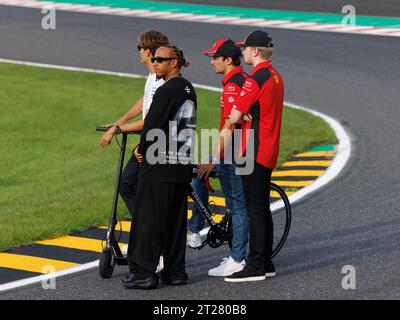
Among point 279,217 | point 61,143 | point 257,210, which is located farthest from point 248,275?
point 61,143

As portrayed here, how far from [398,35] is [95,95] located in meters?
8.54

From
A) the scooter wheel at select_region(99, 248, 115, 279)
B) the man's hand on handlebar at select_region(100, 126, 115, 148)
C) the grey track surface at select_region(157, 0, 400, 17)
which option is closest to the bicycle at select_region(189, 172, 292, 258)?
the man's hand on handlebar at select_region(100, 126, 115, 148)

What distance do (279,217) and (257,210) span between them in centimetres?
205

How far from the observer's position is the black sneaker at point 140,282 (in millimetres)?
10000

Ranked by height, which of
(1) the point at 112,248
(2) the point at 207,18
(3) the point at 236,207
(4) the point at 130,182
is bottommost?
(1) the point at 112,248

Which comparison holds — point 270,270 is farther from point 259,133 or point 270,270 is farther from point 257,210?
point 259,133

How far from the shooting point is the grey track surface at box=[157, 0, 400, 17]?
98.4ft

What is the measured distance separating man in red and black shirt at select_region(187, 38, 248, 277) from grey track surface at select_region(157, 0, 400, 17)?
19641 mm

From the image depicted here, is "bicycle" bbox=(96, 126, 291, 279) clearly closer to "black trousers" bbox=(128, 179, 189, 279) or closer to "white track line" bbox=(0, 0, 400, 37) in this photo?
"black trousers" bbox=(128, 179, 189, 279)

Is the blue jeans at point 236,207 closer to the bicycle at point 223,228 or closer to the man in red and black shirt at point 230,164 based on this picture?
the man in red and black shirt at point 230,164

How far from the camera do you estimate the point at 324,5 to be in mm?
31250

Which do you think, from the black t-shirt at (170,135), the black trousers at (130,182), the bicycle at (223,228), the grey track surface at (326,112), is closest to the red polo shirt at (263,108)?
the black t-shirt at (170,135)

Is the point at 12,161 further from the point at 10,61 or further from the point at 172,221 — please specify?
the point at 10,61
